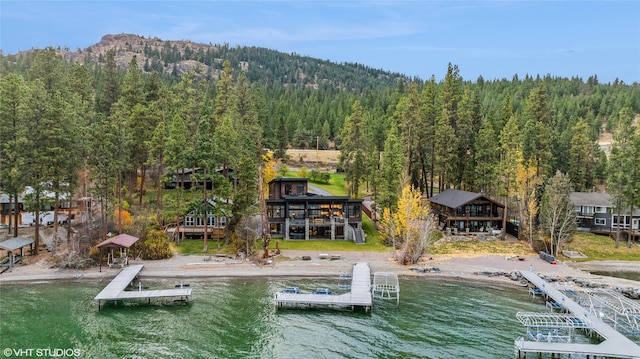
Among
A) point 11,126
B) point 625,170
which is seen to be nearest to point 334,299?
point 11,126

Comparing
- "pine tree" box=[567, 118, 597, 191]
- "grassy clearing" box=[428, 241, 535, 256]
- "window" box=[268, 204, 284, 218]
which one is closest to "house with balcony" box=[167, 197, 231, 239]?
"window" box=[268, 204, 284, 218]

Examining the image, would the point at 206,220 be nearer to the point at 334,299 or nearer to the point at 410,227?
the point at 334,299

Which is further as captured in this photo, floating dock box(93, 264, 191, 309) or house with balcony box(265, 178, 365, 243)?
house with balcony box(265, 178, 365, 243)

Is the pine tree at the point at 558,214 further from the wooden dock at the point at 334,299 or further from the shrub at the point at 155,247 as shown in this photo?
the shrub at the point at 155,247

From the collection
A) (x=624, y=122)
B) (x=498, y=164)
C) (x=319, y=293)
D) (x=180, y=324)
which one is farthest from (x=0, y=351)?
(x=624, y=122)

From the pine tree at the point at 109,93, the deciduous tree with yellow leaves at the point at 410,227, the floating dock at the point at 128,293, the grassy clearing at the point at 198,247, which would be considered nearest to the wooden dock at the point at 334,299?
the floating dock at the point at 128,293

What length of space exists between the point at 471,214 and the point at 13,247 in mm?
46836

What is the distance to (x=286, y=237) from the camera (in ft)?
165

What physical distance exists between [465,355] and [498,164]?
3442cm

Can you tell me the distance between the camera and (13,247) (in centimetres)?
3862

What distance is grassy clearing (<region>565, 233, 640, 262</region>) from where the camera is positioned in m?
45.7

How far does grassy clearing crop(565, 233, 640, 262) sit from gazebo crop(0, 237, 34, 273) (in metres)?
51.5

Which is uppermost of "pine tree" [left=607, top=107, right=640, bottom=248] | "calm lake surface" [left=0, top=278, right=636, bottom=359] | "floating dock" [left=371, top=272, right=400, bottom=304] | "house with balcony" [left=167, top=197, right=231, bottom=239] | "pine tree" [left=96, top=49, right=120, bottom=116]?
"pine tree" [left=96, top=49, right=120, bottom=116]

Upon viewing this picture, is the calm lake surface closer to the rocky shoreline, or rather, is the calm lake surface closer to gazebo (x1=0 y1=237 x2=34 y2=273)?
the rocky shoreline
